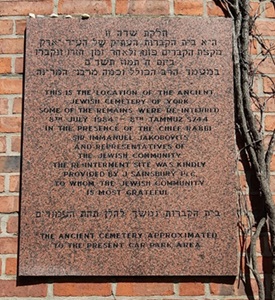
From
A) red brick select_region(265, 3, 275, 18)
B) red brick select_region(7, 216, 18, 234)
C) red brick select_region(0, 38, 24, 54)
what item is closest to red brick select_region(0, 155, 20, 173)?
red brick select_region(7, 216, 18, 234)

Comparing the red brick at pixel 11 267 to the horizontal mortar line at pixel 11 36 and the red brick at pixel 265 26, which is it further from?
the red brick at pixel 265 26

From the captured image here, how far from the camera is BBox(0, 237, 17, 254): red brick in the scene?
239 cm

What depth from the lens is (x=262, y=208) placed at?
2.46 metres

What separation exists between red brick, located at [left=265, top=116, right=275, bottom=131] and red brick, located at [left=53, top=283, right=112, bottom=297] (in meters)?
1.07

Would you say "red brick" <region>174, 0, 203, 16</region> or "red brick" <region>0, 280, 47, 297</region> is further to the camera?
"red brick" <region>174, 0, 203, 16</region>

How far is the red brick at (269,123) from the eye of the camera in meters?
2.55

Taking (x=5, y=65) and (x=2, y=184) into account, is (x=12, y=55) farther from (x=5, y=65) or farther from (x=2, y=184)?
(x=2, y=184)

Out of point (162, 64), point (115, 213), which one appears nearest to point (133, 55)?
point (162, 64)

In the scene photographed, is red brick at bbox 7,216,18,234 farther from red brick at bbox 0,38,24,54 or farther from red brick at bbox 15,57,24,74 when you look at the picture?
red brick at bbox 0,38,24,54

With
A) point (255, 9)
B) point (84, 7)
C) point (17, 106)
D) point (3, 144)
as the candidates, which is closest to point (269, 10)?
point (255, 9)

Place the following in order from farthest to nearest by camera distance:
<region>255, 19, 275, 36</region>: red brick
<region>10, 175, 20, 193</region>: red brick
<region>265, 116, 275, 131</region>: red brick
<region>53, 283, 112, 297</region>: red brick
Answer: <region>255, 19, 275, 36</region>: red brick < <region>265, 116, 275, 131</region>: red brick < <region>10, 175, 20, 193</region>: red brick < <region>53, 283, 112, 297</region>: red brick

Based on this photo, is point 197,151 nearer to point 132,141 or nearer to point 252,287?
point 132,141

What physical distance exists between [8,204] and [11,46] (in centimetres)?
79

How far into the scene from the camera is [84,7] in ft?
8.69
